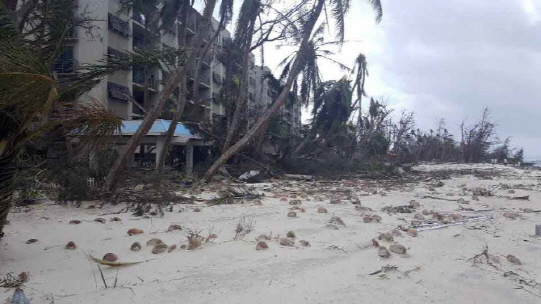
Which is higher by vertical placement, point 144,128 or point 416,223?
point 144,128

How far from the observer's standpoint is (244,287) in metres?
3.29

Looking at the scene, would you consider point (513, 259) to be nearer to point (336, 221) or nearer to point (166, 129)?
point (336, 221)

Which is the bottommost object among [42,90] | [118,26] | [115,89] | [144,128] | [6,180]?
[6,180]

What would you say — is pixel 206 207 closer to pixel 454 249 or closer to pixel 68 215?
pixel 68 215

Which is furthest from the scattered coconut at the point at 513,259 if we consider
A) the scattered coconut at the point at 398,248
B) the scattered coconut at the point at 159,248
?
the scattered coconut at the point at 159,248

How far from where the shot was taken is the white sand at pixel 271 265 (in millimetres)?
3152

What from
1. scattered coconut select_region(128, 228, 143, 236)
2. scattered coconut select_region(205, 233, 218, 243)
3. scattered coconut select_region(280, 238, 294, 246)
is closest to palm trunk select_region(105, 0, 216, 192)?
scattered coconut select_region(128, 228, 143, 236)

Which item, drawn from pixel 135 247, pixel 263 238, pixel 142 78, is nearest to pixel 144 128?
pixel 135 247

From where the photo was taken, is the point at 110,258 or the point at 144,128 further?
the point at 144,128

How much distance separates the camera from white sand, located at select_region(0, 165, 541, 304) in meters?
3.15

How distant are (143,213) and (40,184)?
99.4 inches

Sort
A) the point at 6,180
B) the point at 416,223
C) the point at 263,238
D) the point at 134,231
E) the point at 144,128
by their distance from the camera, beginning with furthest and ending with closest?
1. the point at 144,128
2. the point at 416,223
3. the point at 134,231
4. the point at 263,238
5. the point at 6,180

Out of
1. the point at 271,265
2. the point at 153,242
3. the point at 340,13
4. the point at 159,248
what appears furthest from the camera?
the point at 340,13

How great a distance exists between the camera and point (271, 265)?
3.82m
